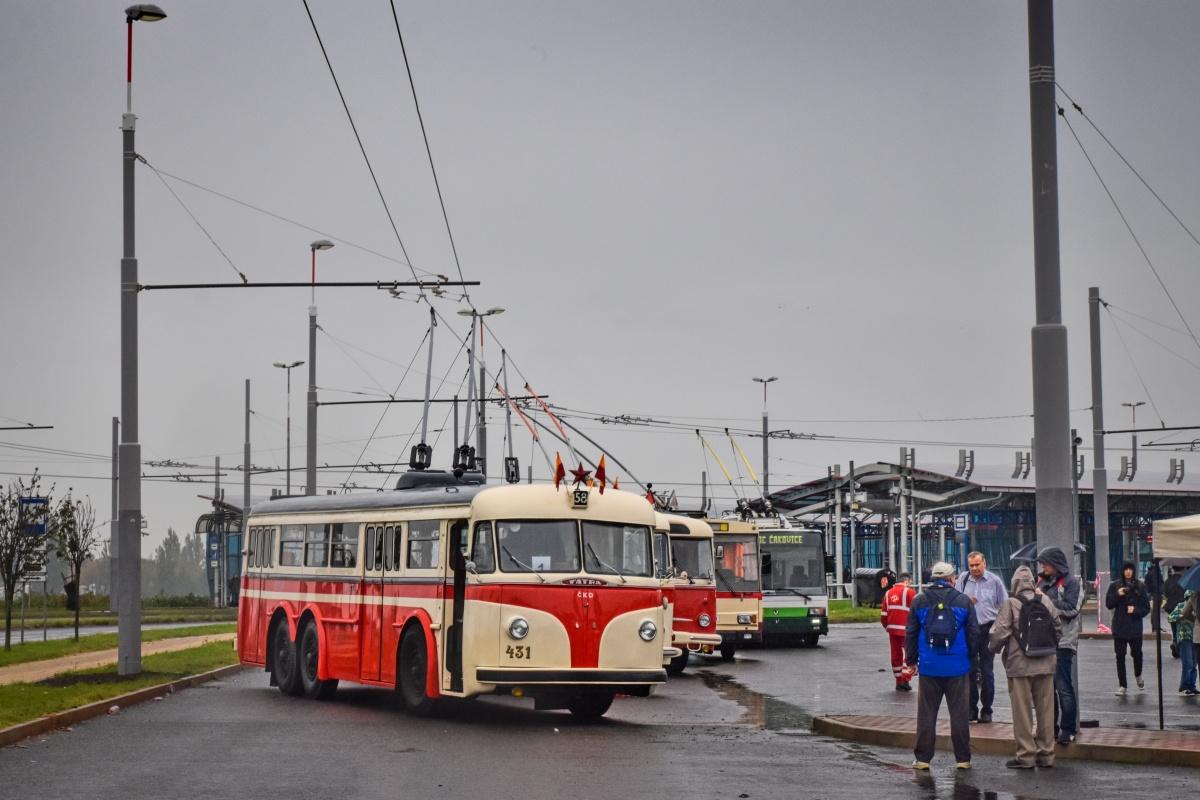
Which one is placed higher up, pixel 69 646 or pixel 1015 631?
pixel 1015 631

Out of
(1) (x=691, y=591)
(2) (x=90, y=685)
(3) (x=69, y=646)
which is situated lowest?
(3) (x=69, y=646)

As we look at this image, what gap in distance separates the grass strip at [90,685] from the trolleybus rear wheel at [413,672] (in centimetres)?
356

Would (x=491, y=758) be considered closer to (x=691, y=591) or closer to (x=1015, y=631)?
(x=1015, y=631)

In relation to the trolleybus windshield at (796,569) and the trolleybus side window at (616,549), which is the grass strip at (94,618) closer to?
the trolleybus windshield at (796,569)

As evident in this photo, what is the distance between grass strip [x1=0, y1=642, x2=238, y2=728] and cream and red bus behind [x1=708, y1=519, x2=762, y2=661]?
944cm

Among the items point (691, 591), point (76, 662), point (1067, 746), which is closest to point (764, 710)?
point (1067, 746)

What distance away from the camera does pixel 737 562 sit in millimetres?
35344

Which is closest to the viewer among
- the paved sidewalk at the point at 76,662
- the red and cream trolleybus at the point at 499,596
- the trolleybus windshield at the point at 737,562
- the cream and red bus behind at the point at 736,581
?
the red and cream trolleybus at the point at 499,596

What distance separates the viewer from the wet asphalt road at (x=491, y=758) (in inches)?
513

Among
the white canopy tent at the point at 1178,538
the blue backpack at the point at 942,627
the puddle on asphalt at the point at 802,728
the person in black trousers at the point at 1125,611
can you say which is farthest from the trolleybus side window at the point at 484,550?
the person in black trousers at the point at 1125,611

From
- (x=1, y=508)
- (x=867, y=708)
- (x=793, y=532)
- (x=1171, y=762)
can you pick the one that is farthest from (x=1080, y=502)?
(x=1171, y=762)

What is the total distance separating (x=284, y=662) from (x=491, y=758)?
930 cm

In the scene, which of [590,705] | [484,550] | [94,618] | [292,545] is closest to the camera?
[484,550]

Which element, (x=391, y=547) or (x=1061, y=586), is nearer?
(x=1061, y=586)
